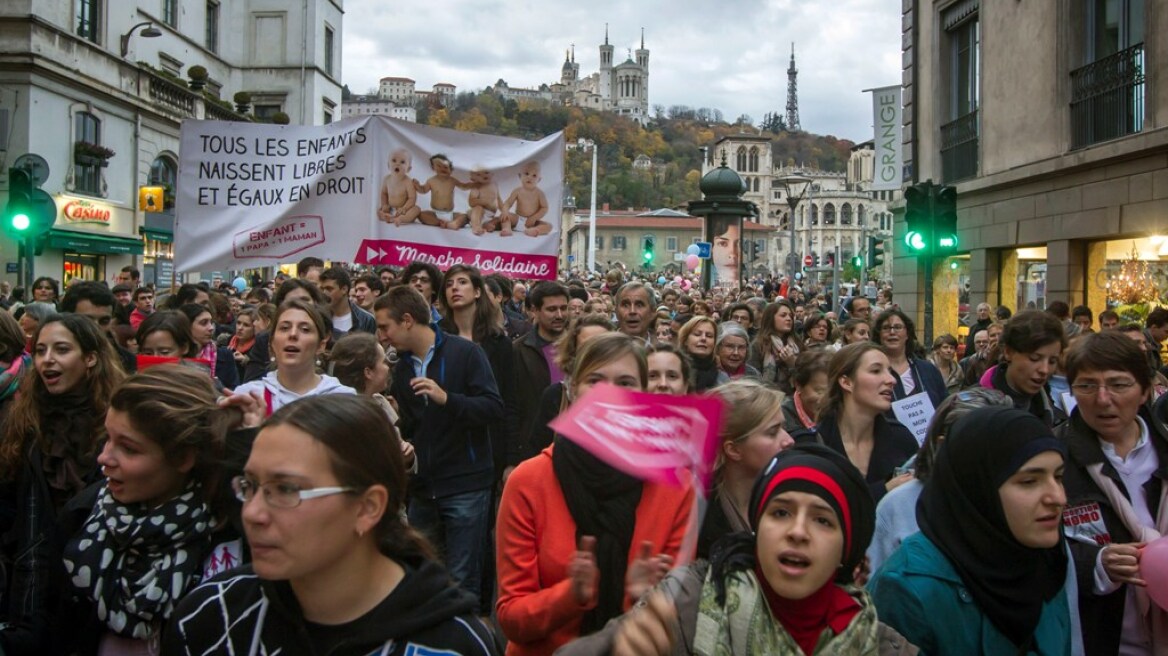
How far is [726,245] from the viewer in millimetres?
19484

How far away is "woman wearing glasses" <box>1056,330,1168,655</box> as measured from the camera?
344 cm

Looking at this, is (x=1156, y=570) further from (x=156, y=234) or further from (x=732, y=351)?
(x=156, y=234)

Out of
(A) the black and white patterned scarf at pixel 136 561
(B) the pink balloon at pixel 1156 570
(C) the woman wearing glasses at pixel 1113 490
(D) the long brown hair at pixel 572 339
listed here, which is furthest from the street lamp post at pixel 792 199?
(A) the black and white patterned scarf at pixel 136 561

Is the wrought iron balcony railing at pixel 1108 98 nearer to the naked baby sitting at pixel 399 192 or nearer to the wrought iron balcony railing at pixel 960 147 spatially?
the wrought iron balcony railing at pixel 960 147

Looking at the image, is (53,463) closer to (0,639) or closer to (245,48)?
(0,639)

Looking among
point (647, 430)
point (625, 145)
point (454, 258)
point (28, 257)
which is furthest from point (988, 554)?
point (625, 145)

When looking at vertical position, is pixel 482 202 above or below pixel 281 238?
above

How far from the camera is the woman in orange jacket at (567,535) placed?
3.07 meters

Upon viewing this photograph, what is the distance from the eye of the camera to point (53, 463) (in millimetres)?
3676

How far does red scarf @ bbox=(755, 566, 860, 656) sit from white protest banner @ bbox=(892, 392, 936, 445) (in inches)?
114

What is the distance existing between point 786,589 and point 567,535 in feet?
2.75

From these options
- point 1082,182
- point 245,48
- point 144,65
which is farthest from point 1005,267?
point 245,48

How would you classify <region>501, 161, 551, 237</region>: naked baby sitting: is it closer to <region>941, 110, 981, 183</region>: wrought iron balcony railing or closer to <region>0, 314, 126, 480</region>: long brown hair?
<region>0, 314, 126, 480</region>: long brown hair

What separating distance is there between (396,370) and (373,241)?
103 inches
